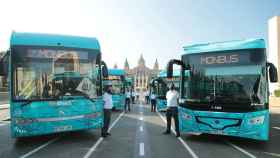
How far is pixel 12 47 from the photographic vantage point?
8.36 meters

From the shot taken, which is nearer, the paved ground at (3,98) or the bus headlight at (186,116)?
the bus headlight at (186,116)

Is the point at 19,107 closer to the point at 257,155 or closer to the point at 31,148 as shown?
the point at 31,148

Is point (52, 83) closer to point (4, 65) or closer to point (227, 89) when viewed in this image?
point (4, 65)

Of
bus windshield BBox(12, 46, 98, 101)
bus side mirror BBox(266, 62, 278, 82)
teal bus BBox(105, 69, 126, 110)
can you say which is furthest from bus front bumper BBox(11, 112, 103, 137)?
teal bus BBox(105, 69, 126, 110)

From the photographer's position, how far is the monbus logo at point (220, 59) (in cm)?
880

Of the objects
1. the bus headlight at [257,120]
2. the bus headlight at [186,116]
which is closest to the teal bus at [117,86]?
the bus headlight at [186,116]

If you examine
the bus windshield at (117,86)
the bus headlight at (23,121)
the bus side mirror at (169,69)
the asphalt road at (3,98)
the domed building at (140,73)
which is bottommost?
the asphalt road at (3,98)

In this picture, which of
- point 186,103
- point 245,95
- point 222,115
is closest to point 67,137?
point 186,103

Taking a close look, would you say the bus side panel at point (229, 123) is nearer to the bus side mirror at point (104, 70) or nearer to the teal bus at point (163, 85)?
the bus side mirror at point (104, 70)

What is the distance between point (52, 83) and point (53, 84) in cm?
4

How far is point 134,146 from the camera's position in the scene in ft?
27.8

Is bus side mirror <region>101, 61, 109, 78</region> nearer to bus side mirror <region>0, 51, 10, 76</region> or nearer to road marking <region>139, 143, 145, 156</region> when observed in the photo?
road marking <region>139, 143, 145, 156</region>

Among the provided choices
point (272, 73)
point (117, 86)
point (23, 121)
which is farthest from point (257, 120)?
point (117, 86)

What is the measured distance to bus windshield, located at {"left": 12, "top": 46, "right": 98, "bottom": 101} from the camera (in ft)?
27.1
